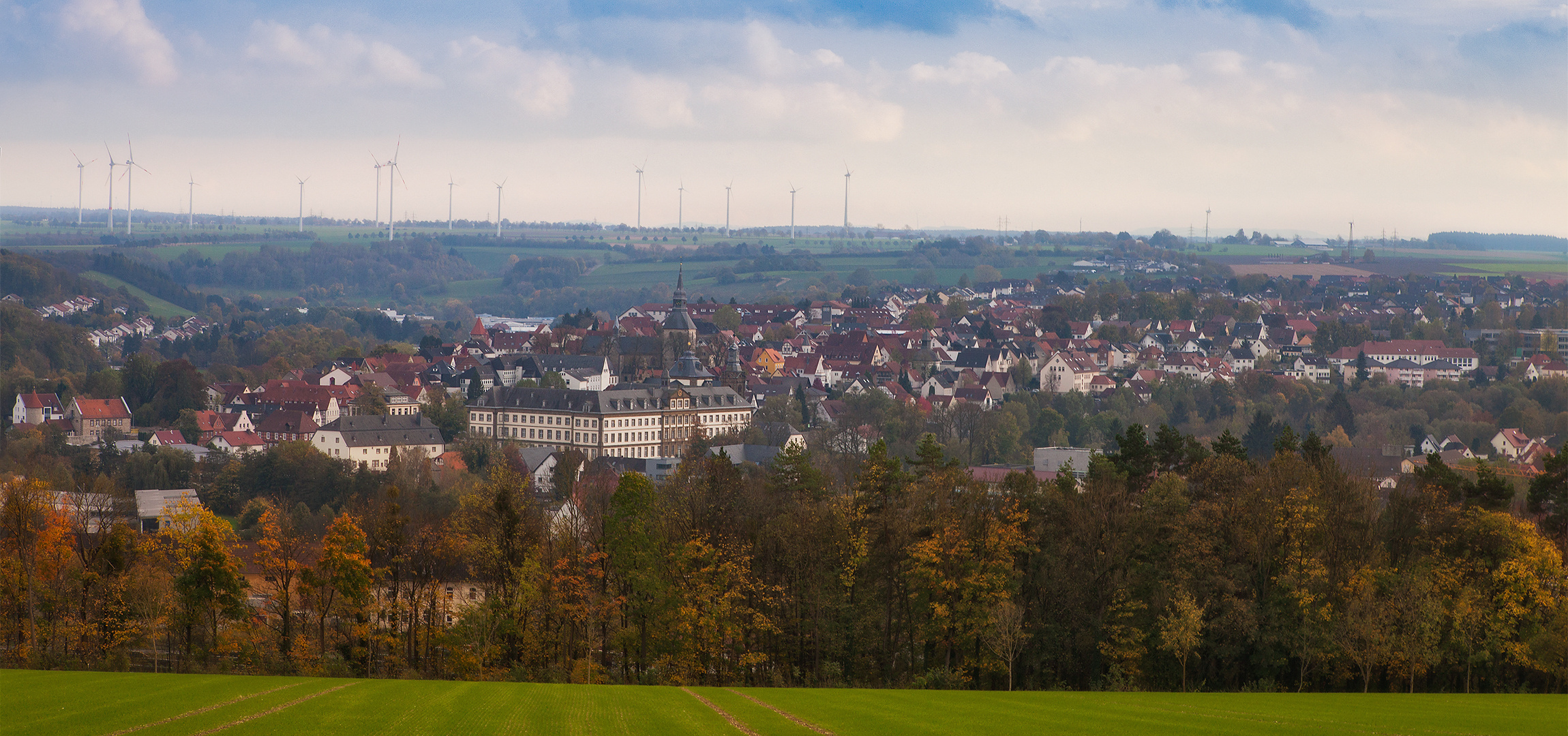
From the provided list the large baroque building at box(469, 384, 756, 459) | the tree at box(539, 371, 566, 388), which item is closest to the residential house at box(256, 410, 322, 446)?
the large baroque building at box(469, 384, 756, 459)

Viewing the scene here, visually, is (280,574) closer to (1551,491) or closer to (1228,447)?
(1228,447)

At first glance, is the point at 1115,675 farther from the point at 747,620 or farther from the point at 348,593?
the point at 348,593

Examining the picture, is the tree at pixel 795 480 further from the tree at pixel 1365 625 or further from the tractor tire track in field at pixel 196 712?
the tractor tire track in field at pixel 196 712

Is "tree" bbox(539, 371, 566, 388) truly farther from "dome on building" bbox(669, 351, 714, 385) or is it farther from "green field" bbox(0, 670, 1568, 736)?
"green field" bbox(0, 670, 1568, 736)

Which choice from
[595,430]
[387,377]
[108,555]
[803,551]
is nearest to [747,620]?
[803,551]

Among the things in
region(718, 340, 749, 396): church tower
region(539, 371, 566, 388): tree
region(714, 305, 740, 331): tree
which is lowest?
region(539, 371, 566, 388): tree

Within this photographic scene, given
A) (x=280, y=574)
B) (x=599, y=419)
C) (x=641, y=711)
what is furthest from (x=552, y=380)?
(x=641, y=711)

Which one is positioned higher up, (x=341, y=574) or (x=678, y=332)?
(x=678, y=332)

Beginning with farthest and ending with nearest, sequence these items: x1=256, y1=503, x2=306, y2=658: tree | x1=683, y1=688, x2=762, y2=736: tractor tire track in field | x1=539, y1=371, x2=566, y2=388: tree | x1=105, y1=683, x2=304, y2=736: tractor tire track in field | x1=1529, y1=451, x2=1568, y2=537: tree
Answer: x1=539, y1=371, x2=566, y2=388: tree < x1=1529, y1=451, x2=1568, y2=537: tree < x1=256, y1=503, x2=306, y2=658: tree < x1=683, y1=688, x2=762, y2=736: tractor tire track in field < x1=105, y1=683, x2=304, y2=736: tractor tire track in field
